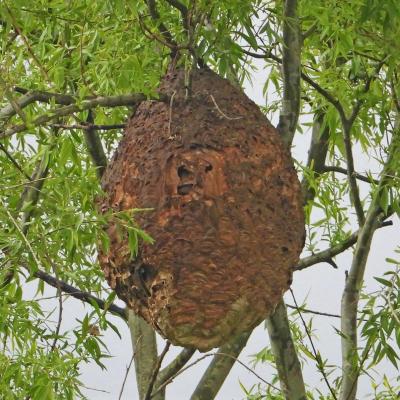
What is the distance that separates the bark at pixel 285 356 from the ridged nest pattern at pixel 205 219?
1428 millimetres

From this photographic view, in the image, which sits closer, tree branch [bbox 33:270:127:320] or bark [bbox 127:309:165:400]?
tree branch [bbox 33:270:127:320]

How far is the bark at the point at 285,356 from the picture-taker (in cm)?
532

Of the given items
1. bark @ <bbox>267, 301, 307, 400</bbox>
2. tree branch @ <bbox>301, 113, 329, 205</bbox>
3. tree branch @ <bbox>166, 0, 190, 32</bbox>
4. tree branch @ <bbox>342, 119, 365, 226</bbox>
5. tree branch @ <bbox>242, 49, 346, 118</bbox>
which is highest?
tree branch @ <bbox>301, 113, 329, 205</bbox>

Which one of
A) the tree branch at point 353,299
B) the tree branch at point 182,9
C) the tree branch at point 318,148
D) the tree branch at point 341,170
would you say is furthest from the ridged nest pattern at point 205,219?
the tree branch at point 318,148

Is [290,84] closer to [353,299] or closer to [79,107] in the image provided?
[79,107]

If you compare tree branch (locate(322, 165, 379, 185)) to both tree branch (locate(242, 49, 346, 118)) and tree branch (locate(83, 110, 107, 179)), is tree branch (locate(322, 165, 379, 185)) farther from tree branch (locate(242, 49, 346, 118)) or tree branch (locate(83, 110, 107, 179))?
tree branch (locate(83, 110, 107, 179))

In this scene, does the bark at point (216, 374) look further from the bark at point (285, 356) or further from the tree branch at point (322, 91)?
the tree branch at point (322, 91)

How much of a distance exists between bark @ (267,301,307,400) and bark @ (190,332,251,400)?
23 cm

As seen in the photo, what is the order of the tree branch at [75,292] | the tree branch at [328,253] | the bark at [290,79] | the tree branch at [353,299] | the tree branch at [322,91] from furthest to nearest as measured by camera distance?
1. the tree branch at [328,253]
2. the tree branch at [353,299]
3. the tree branch at [75,292]
4. the tree branch at [322,91]
5. the bark at [290,79]

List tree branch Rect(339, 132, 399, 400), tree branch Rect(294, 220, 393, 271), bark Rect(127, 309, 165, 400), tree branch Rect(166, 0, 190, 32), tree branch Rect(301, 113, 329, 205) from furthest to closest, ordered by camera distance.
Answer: tree branch Rect(301, 113, 329, 205)
tree branch Rect(294, 220, 393, 271)
tree branch Rect(339, 132, 399, 400)
bark Rect(127, 309, 165, 400)
tree branch Rect(166, 0, 190, 32)

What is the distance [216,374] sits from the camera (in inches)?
220

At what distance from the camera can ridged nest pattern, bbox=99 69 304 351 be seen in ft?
12.0

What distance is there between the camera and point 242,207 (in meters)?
3.70

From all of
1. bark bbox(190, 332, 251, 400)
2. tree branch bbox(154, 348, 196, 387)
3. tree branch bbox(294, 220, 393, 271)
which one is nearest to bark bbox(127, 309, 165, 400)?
tree branch bbox(154, 348, 196, 387)
